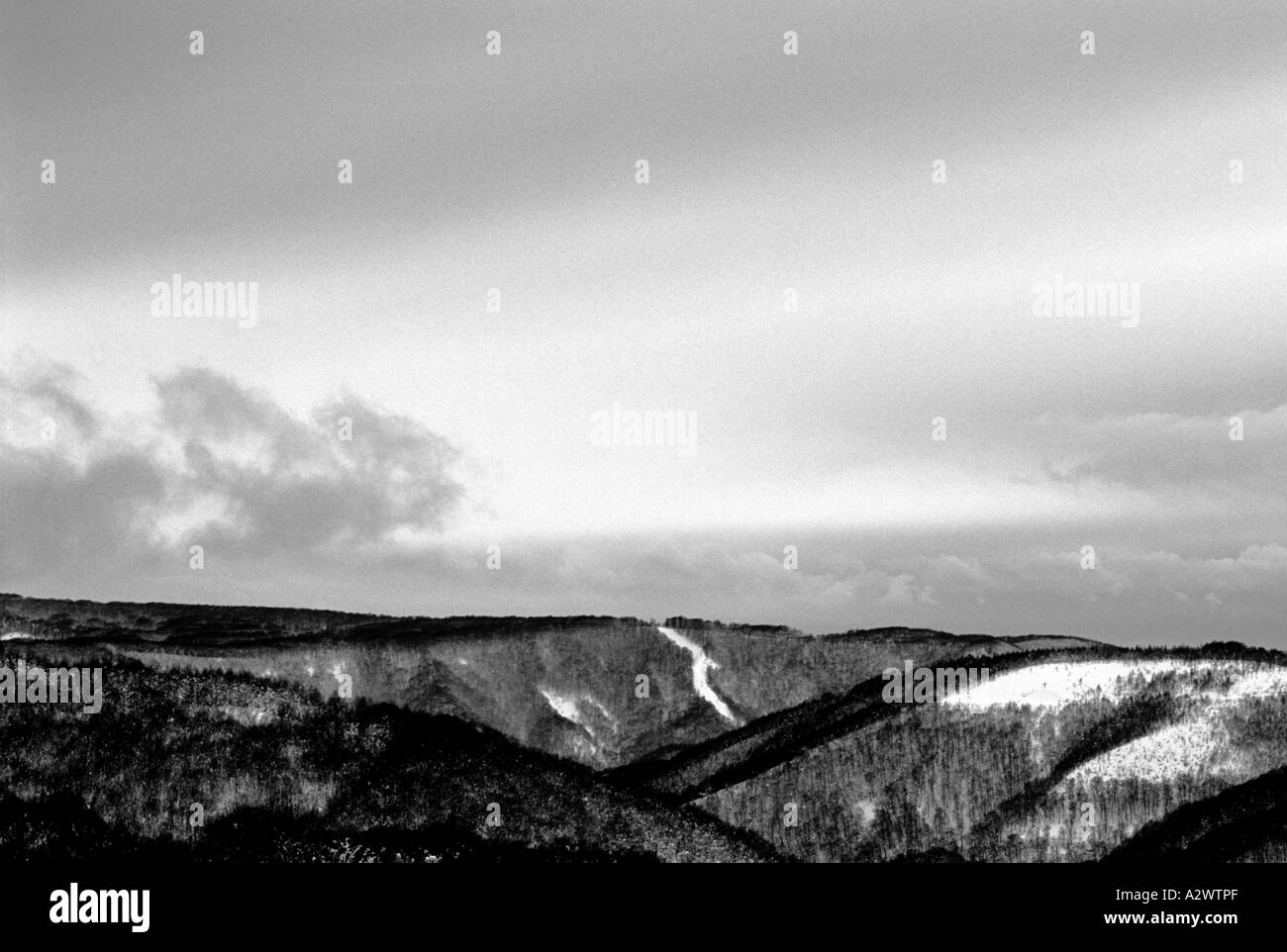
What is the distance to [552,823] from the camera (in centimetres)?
4956

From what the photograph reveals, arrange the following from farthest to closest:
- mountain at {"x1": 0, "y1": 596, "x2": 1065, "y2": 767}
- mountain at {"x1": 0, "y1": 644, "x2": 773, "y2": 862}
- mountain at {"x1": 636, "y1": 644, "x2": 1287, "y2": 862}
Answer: mountain at {"x1": 0, "y1": 596, "x2": 1065, "y2": 767}, mountain at {"x1": 636, "y1": 644, "x2": 1287, "y2": 862}, mountain at {"x1": 0, "y1": 644, "x2": 773, "y2": 862}

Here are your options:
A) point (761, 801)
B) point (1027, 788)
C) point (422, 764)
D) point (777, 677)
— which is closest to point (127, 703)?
point (422, 764)
